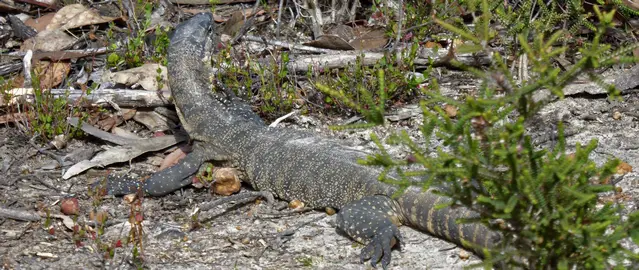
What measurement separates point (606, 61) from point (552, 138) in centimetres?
345

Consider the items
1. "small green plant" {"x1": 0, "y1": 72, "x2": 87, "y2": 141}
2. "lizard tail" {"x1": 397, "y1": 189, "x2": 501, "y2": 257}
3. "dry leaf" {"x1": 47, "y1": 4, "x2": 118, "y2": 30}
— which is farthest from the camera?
"dry leaf" {"x1": 47, "y1": 4, "x2": 118, "y2": 30}

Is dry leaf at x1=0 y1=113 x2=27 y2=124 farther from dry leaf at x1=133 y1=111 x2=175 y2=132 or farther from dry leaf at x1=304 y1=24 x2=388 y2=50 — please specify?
dry leaf at x1=304 y1=24 x2=388 y2=50

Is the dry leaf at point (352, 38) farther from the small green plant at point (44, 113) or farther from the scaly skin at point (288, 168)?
the small green plant at point (44, 113)

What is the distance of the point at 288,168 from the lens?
675 cm

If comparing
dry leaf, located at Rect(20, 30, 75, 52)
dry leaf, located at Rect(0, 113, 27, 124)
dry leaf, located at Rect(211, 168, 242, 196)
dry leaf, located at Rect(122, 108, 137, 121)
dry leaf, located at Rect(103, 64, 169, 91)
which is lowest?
dry leaf, located at Rect(211, 168, 242, 196)

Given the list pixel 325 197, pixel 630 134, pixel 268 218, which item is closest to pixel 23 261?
pixel 268 218

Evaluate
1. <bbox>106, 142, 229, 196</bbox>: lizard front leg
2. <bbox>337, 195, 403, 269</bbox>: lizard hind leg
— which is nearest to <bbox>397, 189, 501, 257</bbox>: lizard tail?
<bbox>337, 195, 403, 269</bbox>: lizard hind leg

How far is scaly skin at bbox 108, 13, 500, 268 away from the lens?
5723mm

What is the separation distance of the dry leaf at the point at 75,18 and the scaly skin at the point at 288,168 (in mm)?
1652

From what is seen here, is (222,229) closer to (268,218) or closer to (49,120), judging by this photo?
(268,218)

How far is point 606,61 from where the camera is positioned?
353 cm

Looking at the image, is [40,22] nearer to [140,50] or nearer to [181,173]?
[140,50]

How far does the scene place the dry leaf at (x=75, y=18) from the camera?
8844 millimetres

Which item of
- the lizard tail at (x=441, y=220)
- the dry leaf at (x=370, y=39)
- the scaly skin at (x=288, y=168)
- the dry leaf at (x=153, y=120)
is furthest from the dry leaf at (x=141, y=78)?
the lizard tail at (x=441, y=220)
